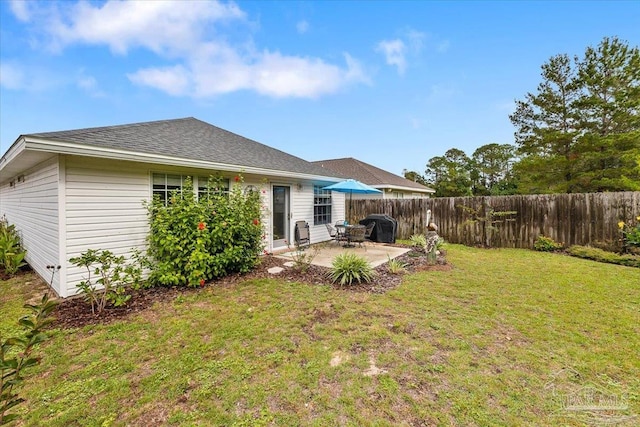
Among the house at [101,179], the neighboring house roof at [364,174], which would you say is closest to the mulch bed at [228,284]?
the house at [101,179]

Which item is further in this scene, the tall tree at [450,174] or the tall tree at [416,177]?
the tall tree at [416,177]

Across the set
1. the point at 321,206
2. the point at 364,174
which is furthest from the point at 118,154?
the point at 364,174

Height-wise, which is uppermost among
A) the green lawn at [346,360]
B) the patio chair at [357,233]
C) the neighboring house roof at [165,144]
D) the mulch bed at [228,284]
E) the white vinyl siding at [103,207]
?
the neighboring house roof at [165,144]

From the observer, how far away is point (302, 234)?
8898 mm

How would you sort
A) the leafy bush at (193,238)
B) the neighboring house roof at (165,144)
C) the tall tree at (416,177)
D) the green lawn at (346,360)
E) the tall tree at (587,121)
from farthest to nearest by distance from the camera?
the tall tree at (416,177), the tall tree at (587,121), the leafy bush at (193,238), the neighboring house roof at (165,144), the green lawn at (346,360)

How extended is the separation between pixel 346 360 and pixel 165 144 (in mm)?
5843

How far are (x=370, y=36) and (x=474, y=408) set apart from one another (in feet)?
37.3

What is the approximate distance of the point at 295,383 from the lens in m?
2.51

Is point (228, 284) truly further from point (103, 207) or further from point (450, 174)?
point (450, 174)

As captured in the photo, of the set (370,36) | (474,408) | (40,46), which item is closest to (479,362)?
(474,408)

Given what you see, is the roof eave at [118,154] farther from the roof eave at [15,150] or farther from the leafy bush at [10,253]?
the leafy bush at [10,253]

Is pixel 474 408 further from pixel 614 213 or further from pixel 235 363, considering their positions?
pixel 614 213

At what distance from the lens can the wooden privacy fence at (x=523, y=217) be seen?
761 centimetres

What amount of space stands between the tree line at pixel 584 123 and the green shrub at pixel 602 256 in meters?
7.38
